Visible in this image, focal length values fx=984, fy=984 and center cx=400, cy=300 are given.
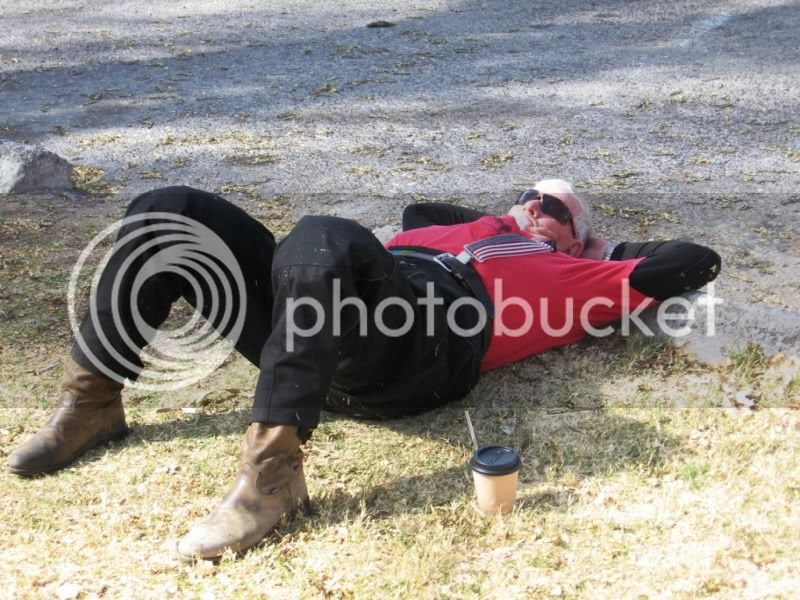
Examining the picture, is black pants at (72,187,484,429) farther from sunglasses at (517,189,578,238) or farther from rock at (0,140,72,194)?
rock at (0,140,72,194)

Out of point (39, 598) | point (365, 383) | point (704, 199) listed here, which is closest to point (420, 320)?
point (365, 383)

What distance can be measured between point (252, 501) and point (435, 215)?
1.76 metres

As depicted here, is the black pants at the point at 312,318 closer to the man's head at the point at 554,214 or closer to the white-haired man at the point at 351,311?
the white-haired man at the point at 351,311

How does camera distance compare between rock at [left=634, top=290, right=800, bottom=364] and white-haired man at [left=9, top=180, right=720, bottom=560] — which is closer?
white-haired man at [left=9, top=180, right=720, bottom=560]

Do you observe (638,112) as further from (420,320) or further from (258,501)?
(258,501)

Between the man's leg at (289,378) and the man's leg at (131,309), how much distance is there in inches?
18.6

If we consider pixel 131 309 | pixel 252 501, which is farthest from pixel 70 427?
pixel 252 501

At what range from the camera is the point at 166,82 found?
8.63 metres

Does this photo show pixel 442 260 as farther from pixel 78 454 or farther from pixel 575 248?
pixel 78 454

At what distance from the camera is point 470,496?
3.08 m

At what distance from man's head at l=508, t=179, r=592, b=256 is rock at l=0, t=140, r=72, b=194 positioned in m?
3.37

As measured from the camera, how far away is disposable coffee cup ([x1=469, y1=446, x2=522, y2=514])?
2.83 meters

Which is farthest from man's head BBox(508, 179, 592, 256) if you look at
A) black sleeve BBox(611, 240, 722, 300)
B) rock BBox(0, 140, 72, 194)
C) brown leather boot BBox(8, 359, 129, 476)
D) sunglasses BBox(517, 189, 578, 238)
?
rock BBox(0, 140, 72, 194)

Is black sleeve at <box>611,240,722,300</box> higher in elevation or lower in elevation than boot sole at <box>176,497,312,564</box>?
higher
